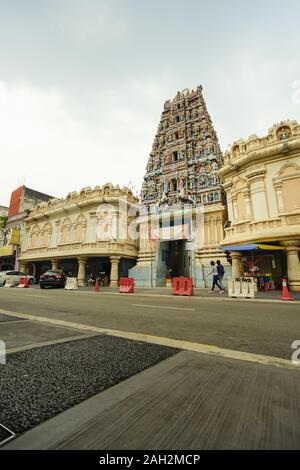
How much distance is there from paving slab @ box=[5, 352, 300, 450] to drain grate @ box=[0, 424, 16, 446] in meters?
0.06

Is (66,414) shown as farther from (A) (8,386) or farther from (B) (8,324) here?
(B) (8,324)

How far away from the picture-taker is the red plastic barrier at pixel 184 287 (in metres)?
12.4

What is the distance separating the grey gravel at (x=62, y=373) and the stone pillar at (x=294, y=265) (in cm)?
1251

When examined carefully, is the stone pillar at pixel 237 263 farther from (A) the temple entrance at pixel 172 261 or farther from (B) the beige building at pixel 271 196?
(A) the temple entrance at pixel 172 261

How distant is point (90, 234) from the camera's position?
77.0 ft

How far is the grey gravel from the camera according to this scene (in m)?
1.50

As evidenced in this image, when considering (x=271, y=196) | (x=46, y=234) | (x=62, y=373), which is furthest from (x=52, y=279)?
(x=62, y=373)

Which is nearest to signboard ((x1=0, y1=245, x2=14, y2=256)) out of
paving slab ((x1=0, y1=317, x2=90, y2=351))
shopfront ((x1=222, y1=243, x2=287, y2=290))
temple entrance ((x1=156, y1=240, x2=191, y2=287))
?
temple entrance ((x1=156, y1=240, x2=191, y2=287))

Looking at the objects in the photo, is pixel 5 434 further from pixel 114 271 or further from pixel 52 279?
pixel 114 271

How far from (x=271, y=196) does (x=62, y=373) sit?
51.1ft

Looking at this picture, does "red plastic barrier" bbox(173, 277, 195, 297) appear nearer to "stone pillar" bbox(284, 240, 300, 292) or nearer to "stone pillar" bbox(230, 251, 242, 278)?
"stone pillar" bbox(230, 251, 242, 278)

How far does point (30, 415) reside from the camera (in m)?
1.42

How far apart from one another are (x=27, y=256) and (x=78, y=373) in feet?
102

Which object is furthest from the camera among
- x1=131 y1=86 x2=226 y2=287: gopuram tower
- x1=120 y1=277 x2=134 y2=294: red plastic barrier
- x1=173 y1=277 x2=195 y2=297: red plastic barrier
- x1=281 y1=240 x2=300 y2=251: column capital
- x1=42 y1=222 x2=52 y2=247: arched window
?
x1=42 y1=222 x2=52 y2=247: arched window
